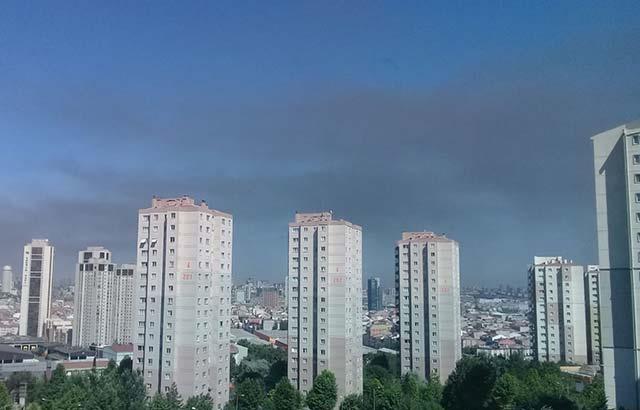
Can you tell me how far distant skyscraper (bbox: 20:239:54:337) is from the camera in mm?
39594

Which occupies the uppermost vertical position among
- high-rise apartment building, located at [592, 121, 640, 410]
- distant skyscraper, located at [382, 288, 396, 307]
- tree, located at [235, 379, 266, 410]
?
high-rise apartment building, located at [592, 121, 640, 410]

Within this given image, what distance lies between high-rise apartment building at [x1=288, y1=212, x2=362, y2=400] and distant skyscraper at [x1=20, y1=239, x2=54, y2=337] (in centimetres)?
2705

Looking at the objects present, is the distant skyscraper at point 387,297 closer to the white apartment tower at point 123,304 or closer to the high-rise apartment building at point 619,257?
the white apartment tower at point 123,304

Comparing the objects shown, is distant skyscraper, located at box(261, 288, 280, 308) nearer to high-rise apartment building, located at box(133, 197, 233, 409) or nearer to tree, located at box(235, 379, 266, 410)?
tree, located at box(235, 379, 266, 410)

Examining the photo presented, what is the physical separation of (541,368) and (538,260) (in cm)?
1211

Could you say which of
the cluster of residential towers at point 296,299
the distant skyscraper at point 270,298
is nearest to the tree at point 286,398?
the cluster of residential towers at point 296,299

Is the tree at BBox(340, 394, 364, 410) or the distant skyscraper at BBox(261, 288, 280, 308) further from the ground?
the distant skyscraper at BBox(261, 288, 280, 308)

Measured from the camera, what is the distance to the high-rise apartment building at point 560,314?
2850 centimetres

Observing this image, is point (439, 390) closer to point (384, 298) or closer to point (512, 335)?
point (512, 335)

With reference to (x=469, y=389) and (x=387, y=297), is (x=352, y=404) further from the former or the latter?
(x=387, y=297)

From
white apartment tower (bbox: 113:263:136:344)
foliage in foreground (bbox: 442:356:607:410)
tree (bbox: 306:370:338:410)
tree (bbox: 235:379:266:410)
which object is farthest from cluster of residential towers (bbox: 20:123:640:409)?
white apartment tower (bbox: 113:263:136:344)

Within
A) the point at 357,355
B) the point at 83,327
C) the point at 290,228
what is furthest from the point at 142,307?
the point at 83,327

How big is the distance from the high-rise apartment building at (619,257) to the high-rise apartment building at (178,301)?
9990mm

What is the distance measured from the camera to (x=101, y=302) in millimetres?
39656
